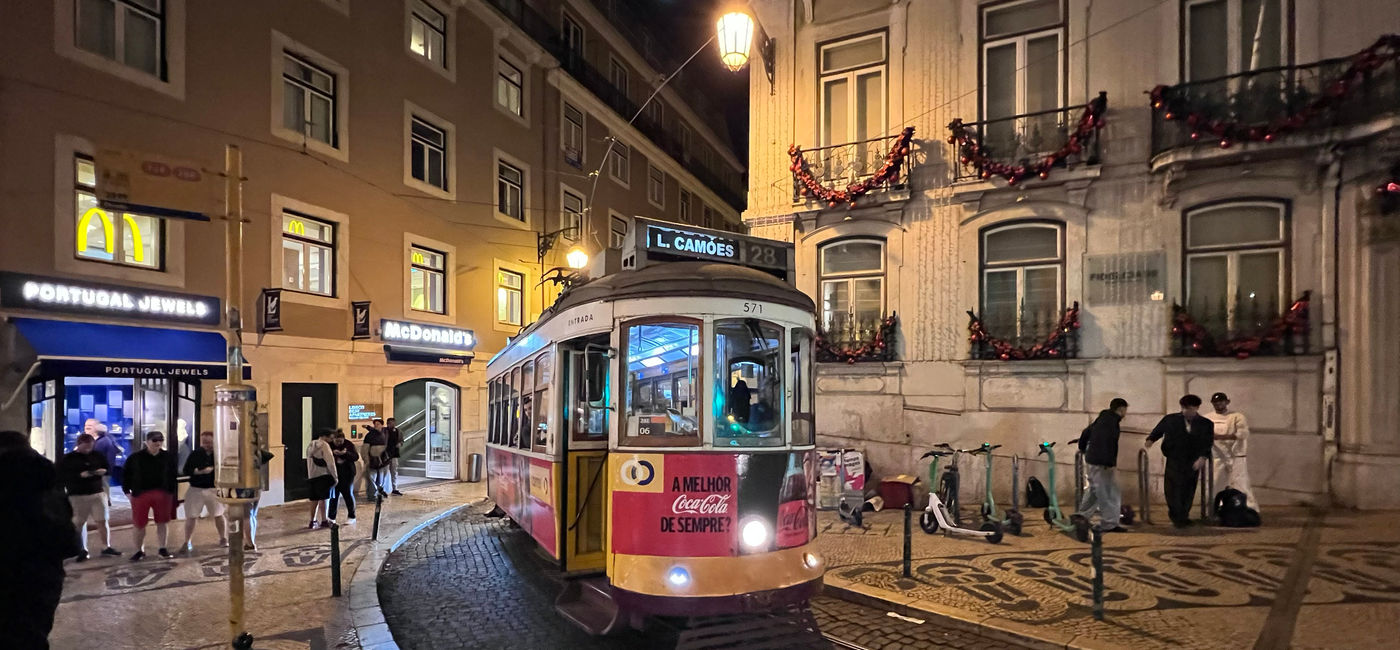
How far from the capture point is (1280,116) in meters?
10.4

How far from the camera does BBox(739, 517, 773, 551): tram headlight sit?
5707 millimetres

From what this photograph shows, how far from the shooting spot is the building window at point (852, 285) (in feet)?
44.7

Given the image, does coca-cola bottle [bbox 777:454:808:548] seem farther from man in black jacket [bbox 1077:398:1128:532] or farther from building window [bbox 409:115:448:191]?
building window [bbox 409:115:448:191]

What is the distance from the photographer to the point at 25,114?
10.4 meters

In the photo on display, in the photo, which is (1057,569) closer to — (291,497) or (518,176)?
(291,497)

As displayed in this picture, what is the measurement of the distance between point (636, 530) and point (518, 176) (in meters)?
18.5

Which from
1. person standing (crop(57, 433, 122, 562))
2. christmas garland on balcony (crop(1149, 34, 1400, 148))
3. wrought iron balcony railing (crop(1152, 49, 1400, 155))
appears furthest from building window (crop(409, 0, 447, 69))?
wrought iron balcony railing (crop(1152, 49, 1400, 155))

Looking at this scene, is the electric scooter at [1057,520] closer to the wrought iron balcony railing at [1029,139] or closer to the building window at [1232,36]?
the wrought iron balcony railing at [1029,139]

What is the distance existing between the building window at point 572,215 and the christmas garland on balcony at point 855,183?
1180 cm

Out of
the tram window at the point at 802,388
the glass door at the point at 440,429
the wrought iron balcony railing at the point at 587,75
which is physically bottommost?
the glass door at the point at 440,429

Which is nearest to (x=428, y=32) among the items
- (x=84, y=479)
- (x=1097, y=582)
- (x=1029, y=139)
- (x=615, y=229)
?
(x=615, y=229)

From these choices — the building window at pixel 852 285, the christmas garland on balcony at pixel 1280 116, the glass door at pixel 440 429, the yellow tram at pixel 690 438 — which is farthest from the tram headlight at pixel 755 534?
the glass door at pixel 440 429

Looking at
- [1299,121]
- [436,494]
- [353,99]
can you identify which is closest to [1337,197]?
[1299,121]

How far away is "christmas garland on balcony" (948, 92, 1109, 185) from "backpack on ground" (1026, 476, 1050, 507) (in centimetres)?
490
